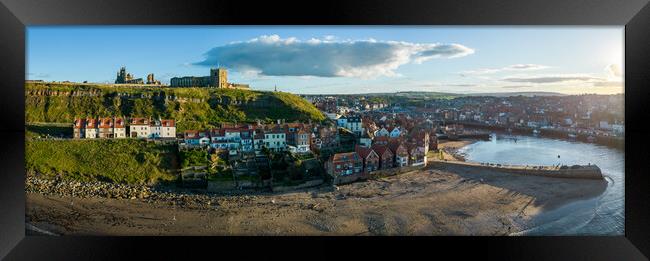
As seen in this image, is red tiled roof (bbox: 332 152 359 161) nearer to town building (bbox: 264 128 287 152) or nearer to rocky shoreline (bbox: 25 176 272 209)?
town building (bbox: 264 128 287 152)

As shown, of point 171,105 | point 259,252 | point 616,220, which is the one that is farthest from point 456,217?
point 171,105

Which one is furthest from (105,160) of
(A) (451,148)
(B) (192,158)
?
(A) (451,148)

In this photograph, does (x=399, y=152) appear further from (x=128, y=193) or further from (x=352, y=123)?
(x=128, y=193)

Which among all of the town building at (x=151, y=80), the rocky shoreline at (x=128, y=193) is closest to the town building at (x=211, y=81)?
the town building at (x=151, y=80)

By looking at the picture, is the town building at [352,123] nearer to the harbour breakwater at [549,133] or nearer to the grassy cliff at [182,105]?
the grassy cliff at [182,105]

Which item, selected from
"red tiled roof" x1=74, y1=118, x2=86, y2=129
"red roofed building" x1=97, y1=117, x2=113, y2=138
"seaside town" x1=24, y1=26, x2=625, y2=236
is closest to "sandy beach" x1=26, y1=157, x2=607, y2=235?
"seaside town" x1=24, y1=26, x2=625, y2=236

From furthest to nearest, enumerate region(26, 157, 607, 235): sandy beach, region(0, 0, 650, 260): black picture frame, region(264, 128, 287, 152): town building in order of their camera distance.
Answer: region(264, 128, 287, 152): town building
region(26, 157, 607, 235): sandy beach
region(0, 0, 650, 260): black picture frame
